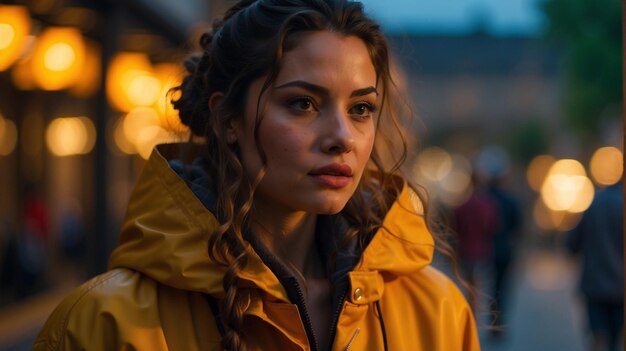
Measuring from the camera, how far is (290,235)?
2586 millimetres

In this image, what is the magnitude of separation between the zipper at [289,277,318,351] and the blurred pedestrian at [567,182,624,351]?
615 centimetres

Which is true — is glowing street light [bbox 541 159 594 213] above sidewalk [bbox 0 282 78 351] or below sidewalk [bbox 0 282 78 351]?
above

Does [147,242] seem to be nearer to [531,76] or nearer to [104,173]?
[104,173]

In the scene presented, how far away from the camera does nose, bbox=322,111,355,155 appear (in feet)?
7.72

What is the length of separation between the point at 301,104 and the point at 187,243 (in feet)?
1.27

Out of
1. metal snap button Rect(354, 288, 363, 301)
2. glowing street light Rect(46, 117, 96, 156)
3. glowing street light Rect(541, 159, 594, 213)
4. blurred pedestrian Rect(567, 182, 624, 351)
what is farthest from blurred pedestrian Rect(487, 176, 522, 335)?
glowing street light Rect(541, 159, 594, 213)

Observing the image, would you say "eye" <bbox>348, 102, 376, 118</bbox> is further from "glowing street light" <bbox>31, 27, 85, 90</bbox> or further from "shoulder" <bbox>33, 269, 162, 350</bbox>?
"glowing street light" <bbox>31, 27, 85, 90</bbox>

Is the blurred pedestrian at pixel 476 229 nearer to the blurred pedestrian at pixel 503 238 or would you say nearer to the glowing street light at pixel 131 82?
the blurred pedestrian at pixel 503 238

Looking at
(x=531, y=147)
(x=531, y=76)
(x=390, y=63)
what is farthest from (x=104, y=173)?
(x=531, y=76)

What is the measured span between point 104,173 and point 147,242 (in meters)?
9.87

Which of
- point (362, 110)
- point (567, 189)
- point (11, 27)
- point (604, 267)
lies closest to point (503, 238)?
point (604, 267)

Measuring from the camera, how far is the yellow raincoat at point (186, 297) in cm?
234

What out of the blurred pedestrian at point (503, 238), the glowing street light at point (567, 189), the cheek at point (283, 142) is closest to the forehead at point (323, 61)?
the cheek at point (283, 142)

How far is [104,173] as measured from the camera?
39.6ft
